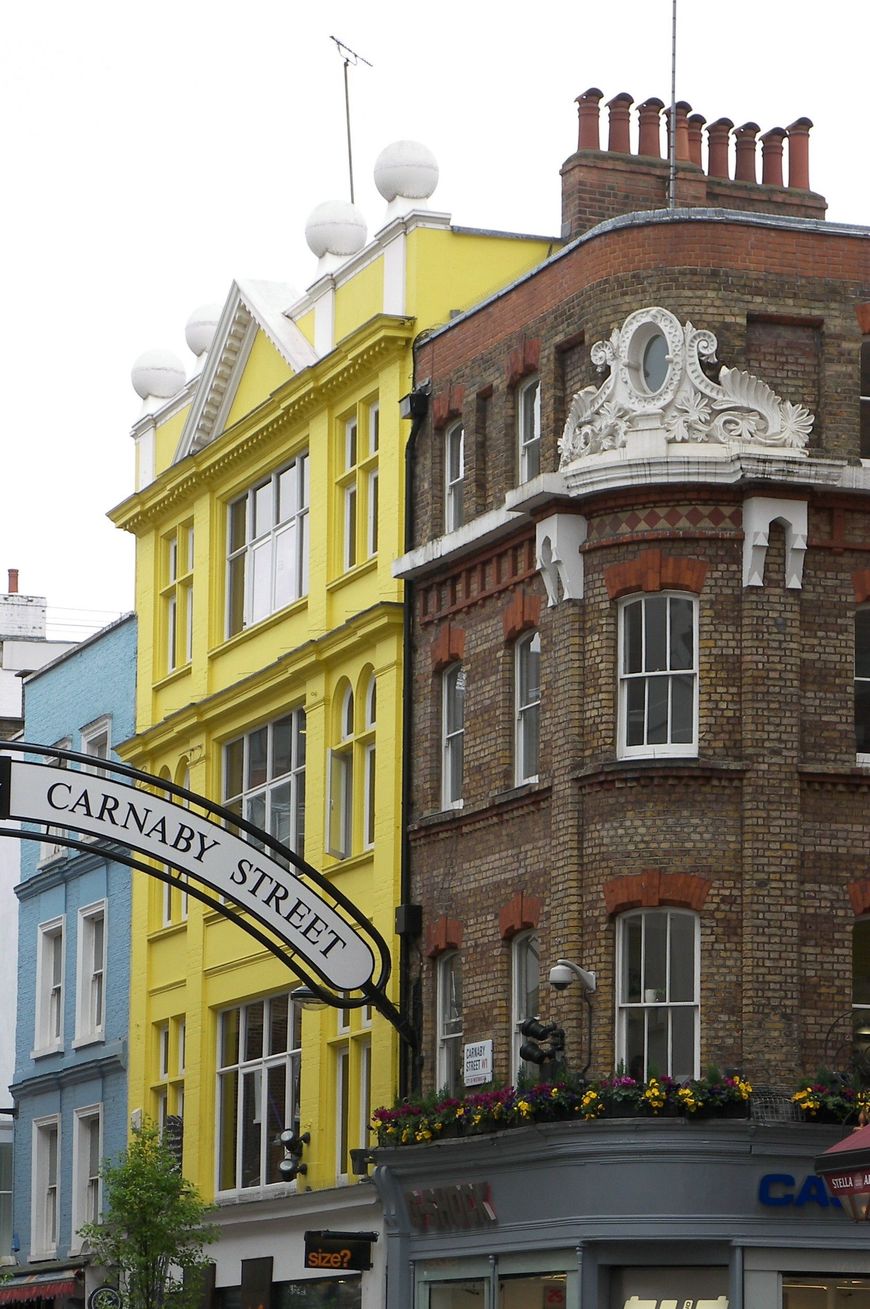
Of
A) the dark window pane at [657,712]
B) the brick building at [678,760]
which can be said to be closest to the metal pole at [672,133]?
the brick building at [678,760]

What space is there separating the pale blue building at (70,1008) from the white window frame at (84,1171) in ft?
0.06

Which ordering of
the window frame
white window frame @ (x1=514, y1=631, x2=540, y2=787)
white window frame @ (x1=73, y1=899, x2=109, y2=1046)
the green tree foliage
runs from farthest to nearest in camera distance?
white window frame @ (x1=73, y1=899, x2=109, y2=1046) < the window frame < the green tree foliage < white window frame @ (x1=514, y1=631, x2=540, y2=787)

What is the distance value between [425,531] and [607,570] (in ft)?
16.2

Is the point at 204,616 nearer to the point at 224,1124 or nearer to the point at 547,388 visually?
the point at 224,1124

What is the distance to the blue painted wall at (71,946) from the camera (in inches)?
1783

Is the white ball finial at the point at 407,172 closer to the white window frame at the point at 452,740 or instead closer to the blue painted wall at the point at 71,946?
the white window frame at the point at 452,740

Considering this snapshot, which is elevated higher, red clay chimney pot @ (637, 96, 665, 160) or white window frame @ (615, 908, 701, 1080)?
red clay chimney pot @ (637, 96, 665, 160)

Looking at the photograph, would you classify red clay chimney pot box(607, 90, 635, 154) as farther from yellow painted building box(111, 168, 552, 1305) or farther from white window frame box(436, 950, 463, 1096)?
white window frame box(436, 950, 463, 1096)

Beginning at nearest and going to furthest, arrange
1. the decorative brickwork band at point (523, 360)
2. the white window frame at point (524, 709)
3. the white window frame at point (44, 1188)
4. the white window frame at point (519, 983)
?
the white window frame at point (519, 983) < the white window frame at point (524, 709) < the decorative brickwork band at point (523, 360) < the white window frame at point (44, 1188)

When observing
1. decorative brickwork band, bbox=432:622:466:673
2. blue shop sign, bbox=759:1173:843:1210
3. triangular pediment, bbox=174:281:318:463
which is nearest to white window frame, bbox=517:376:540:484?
decorative brickwork band, bbox=432:622:466:673

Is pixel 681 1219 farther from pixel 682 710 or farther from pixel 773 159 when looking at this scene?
pixel 773 159

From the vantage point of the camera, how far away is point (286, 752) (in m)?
39.4

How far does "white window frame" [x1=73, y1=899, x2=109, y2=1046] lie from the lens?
46469 mm

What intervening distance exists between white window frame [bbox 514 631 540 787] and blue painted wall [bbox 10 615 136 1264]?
41.6ft
